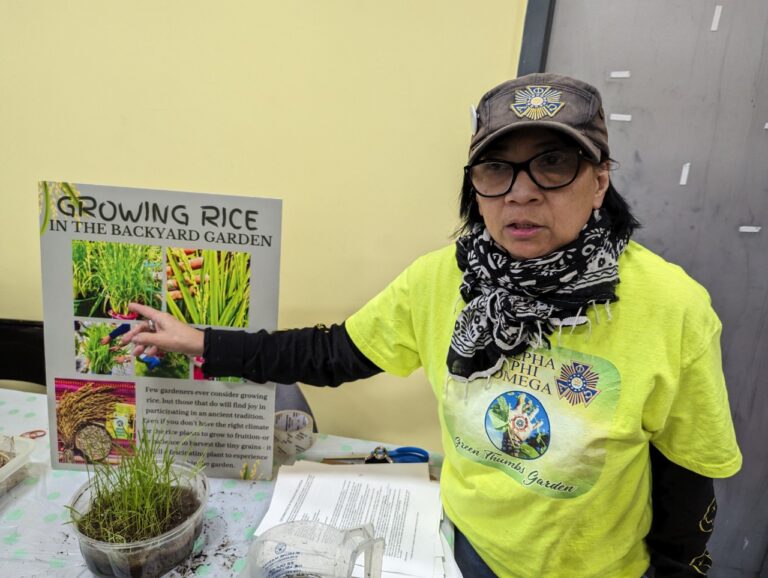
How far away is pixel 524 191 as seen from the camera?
0.70 metres

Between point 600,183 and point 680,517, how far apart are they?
1.92 feet

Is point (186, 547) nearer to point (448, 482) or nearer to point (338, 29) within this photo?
point (448, 482)

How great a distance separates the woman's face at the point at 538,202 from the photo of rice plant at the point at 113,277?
0.63 meters

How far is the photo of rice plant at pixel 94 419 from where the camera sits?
0.92 metres

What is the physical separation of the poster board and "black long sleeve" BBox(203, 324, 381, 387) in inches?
1.2

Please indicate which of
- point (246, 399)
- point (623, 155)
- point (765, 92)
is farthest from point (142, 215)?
point (765, 92)

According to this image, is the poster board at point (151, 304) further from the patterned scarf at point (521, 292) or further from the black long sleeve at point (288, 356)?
the patterned scarf at point (521, 292)

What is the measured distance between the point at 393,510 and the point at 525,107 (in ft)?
2.47

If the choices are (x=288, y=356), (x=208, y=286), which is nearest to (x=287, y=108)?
(x=208, y=286)

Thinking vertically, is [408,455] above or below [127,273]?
below

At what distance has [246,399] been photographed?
0.94 meters

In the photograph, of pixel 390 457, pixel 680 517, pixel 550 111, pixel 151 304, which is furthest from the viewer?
pixel 390 457

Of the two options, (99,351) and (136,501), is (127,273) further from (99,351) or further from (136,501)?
(136,501)

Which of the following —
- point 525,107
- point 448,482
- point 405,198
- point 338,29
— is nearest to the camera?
point 525,107
